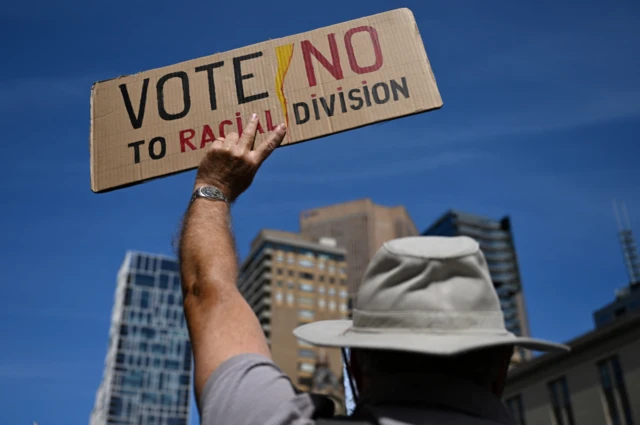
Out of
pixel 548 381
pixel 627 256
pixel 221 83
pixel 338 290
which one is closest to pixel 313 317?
pixel 338 290

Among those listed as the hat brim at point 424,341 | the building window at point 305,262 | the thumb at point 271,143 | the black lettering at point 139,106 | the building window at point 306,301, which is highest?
the building window at point 305,262

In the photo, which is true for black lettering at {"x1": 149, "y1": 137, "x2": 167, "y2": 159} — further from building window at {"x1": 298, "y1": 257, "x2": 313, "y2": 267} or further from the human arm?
building window at {"x1": 298, "y1": 257, "x2": 313, "y2": 267}

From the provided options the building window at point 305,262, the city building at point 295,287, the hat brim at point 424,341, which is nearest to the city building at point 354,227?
the city building at point 295,287

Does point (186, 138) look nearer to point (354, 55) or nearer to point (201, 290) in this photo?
point (354, 55)

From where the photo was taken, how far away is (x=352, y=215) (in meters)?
144

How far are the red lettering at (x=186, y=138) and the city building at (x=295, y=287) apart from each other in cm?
10216

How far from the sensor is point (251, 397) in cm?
146

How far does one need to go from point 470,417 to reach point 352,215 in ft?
469

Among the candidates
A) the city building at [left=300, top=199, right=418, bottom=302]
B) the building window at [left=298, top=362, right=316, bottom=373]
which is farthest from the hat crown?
the city building at [left=300, top=199, right=418, bottom=302]

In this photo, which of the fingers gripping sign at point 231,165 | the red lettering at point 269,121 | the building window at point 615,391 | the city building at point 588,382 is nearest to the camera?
the fingers gripping sign at point 231,165

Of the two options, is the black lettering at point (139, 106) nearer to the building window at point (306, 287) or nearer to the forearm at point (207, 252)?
the forearm at point (207, 252)

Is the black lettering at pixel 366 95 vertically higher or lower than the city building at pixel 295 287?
lower

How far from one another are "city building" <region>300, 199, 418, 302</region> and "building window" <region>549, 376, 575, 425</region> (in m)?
99.2

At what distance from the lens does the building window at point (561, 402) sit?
38688 millimetres
